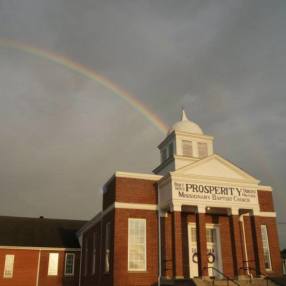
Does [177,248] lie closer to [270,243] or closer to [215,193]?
[215,193]

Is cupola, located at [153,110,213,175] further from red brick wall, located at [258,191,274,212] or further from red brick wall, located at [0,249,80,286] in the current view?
red brick wall, located at [0,249,80,286]

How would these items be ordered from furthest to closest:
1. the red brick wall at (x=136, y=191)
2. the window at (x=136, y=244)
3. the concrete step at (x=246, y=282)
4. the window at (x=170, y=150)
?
the window at (x=170, y=150), the red brick wall at (x=136, y=191), the window at (x=136, y=244), the concrete step at (x=246, y=282)

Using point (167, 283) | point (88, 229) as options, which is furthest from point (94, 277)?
point (167, 283)

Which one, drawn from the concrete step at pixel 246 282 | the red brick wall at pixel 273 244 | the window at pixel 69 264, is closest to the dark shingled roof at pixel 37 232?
the window at pixel 69 264

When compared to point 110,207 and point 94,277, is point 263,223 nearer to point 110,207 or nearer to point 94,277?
point 110,207

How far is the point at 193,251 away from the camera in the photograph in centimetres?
2433

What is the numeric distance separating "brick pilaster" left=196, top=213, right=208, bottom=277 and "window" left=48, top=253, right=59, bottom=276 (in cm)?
2046

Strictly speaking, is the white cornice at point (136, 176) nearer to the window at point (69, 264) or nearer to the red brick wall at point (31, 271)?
the red brick wall at point (31, 271)

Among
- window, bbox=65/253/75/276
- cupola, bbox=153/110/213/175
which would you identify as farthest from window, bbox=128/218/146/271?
window, bbox=65/253/75/276

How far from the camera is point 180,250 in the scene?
21.9 metres

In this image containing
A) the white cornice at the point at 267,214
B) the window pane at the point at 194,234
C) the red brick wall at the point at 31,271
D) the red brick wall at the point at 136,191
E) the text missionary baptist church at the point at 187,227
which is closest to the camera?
the text missionary baptist church at the point at 187,227

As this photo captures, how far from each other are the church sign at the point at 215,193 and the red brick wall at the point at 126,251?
249 centimetres

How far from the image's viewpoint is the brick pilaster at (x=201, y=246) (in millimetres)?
21586

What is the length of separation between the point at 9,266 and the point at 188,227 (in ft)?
66.9
